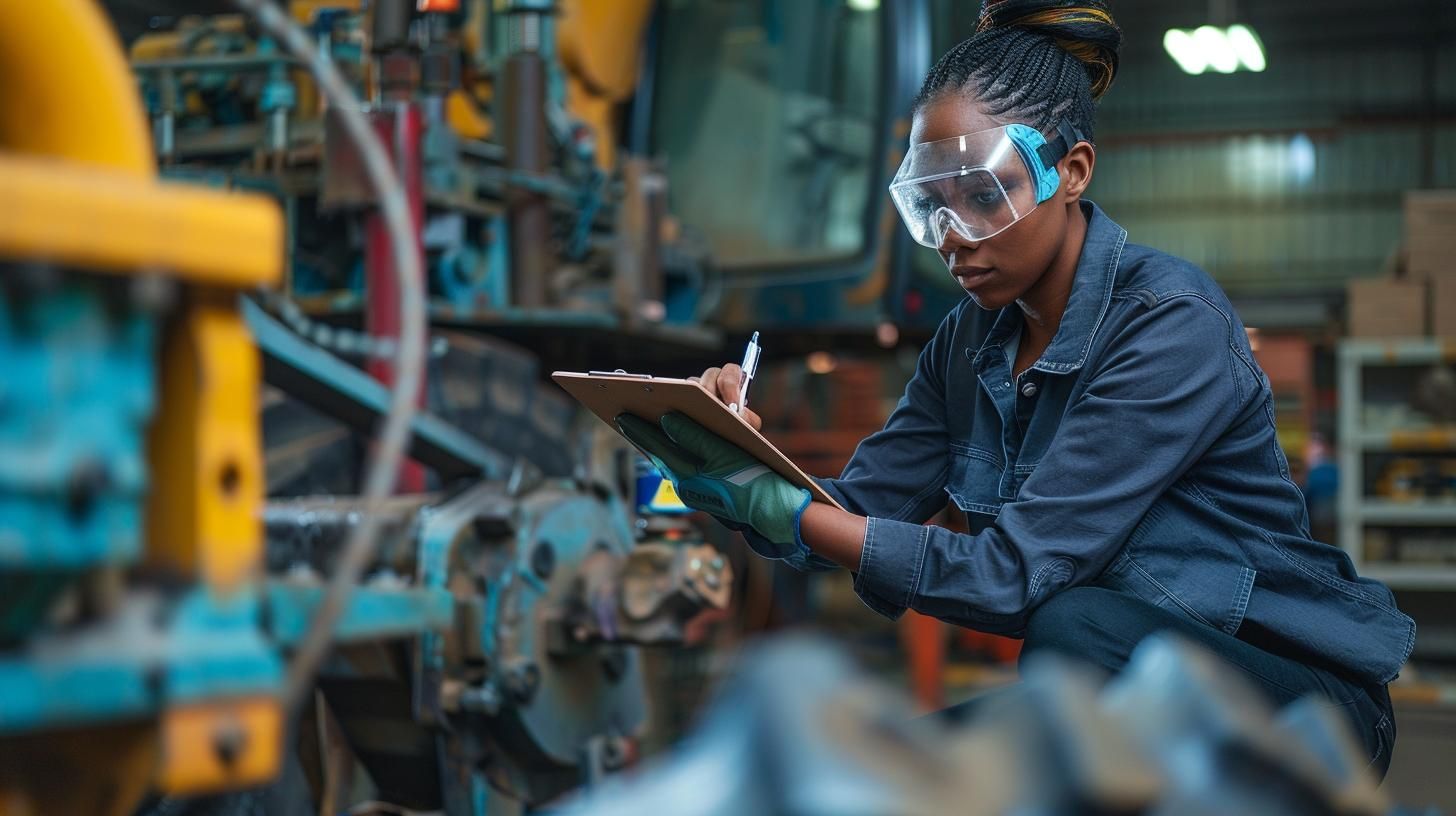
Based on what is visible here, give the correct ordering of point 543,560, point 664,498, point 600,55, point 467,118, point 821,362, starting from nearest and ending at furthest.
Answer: point 543,560 < point 664,498 < point 467,118 < point 600,55 < point 821,362

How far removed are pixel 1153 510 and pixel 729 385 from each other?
554 millimetres

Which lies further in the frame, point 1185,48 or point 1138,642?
point 1185,48

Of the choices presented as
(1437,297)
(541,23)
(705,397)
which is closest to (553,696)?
(705,397)

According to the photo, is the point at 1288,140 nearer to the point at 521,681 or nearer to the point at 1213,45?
the point at 1213,45

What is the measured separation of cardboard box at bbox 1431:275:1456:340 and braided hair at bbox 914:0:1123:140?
485 cm

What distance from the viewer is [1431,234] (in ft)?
20.5

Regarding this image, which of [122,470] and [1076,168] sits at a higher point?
[1076,168]

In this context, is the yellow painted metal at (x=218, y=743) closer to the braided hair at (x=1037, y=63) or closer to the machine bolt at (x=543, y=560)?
the braided hair at (x=1037, y=63)

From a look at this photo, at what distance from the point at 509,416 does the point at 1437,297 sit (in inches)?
172

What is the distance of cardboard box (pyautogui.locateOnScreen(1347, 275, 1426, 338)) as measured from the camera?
6.32 m

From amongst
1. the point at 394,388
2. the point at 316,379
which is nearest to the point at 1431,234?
the point at 316,379

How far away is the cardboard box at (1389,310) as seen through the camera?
632cm

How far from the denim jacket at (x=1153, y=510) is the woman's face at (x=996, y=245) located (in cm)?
6

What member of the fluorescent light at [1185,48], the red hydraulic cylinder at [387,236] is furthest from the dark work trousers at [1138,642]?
the fluorescent light at [1185,48]
